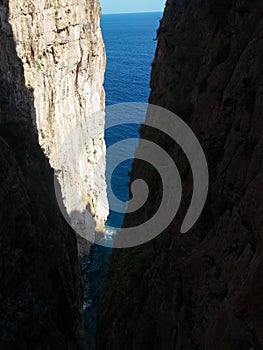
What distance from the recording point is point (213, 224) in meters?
9.38

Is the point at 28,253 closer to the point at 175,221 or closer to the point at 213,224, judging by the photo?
the point at 175,221

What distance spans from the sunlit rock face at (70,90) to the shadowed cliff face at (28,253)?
6261 millimetres

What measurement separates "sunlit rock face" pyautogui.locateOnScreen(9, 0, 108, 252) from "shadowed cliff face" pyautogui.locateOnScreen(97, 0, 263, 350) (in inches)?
638

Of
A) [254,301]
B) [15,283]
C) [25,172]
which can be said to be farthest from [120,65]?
[254,301]

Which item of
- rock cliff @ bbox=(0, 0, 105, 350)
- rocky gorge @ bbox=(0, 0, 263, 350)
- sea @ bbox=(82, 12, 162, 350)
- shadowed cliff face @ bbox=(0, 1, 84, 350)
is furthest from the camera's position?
sea @ bbox=(82, 12, 162, 350)

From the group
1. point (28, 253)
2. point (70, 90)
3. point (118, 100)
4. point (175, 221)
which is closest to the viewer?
point (175, 221)

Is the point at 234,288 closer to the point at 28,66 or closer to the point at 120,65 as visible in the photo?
the point at 28,66

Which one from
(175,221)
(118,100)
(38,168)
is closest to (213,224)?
(175,221)

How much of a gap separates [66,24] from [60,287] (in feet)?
71.7

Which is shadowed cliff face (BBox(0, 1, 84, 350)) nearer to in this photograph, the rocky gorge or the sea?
the rocky gorge

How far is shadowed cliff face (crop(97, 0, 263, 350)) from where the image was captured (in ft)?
24.9

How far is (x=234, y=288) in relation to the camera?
7.62 m

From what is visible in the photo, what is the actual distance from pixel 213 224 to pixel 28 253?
319 inches

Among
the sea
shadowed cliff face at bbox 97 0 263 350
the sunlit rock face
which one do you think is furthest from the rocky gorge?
the sea
